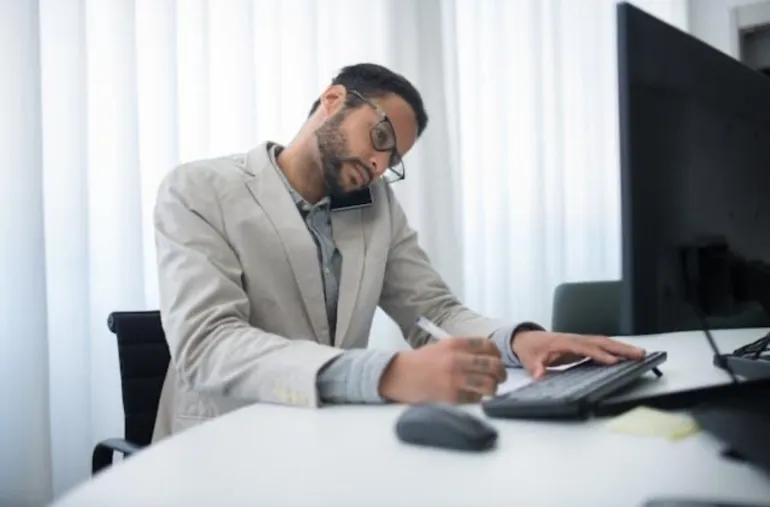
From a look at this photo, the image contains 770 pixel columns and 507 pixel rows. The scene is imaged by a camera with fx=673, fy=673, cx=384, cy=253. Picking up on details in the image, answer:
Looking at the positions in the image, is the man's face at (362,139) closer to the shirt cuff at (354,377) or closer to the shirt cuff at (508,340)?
the shirt cuff at (508,340)

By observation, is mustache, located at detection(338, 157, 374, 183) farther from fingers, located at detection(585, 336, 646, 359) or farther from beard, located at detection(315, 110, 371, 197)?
fingers, located at detection(585, 336, 646, 359)

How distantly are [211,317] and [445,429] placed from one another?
472 mm

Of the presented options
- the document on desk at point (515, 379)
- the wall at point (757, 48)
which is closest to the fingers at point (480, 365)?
the document on desk at point (515, 379)

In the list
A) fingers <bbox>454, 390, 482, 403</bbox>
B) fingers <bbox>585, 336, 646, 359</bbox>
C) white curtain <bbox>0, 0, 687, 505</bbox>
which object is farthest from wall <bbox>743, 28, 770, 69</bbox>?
fingers <bbox>454, 390, 482, 403</bbox>

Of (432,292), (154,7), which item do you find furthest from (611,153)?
(154,7)

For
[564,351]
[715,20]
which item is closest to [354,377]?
[564,351]

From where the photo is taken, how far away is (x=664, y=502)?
462 millimetres

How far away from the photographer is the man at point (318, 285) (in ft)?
2.77

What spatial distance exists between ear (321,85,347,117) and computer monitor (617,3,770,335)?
71 centimetres

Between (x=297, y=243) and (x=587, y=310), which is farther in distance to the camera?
(x=587, y=310)

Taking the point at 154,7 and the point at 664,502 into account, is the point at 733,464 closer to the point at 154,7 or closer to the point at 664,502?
the point at 664,502

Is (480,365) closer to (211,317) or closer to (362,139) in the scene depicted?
(211,317)

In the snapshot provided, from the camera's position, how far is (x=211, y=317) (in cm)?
99

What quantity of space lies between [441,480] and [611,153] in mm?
2407
